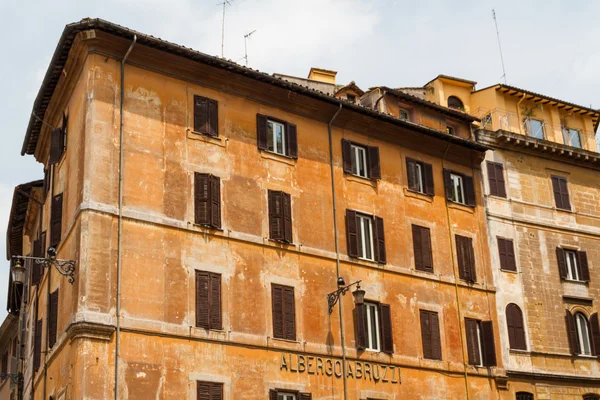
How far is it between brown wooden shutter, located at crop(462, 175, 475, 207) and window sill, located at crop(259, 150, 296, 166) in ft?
28.0

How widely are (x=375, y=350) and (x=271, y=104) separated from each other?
8.82 metres

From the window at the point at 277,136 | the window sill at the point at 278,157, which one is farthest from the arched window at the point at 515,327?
the window at the point at 277,136

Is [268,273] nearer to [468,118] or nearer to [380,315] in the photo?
→ [380,315]

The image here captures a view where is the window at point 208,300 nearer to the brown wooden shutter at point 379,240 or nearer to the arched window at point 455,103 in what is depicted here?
the brown wooden shutter at point 379,240

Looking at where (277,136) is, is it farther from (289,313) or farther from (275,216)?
(289,313)

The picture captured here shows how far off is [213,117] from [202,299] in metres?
5.90

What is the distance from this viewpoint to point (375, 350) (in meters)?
28.9

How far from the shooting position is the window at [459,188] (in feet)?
111

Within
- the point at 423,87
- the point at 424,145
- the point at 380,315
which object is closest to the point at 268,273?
the point at 380,315

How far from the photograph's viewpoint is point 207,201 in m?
26.3

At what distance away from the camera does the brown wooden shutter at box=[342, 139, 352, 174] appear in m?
30.6

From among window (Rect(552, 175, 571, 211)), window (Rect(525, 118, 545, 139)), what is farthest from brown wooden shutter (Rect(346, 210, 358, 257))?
window (Rect(525, 118, 545, 139))

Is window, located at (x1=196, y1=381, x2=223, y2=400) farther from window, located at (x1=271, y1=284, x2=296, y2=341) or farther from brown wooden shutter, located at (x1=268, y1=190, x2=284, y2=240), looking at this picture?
brown wooden shutter, located at (x1=268, y1=190, x2=284, y2=240)

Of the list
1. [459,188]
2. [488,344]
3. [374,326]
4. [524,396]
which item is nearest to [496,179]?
[459,188]
